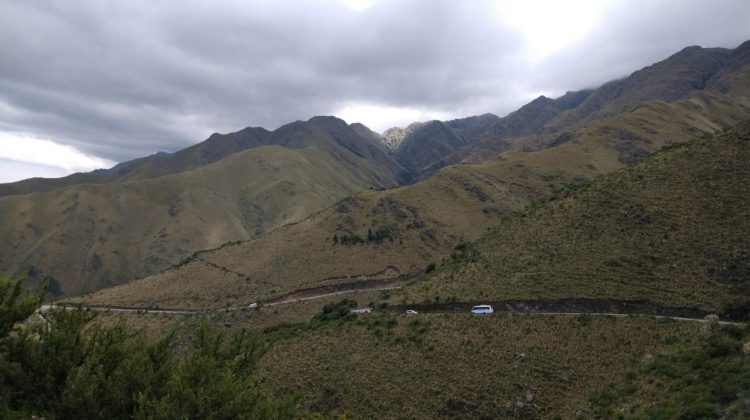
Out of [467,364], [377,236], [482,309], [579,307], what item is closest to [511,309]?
[482,309]

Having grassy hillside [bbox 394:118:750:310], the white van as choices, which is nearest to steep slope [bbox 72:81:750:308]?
grassy hillside [bbox 394:118:750:310]

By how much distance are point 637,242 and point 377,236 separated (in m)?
49.7

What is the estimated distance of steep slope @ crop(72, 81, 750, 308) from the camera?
7675 centimetres

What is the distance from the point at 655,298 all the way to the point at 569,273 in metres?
7.94

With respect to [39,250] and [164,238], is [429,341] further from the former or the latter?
[39,250]

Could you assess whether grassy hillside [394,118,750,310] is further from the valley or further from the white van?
the white van

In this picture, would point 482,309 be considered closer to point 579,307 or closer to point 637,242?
point 579,307

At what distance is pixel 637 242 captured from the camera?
45.5m

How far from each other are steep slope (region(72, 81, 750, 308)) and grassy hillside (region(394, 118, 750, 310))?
80.0 feet

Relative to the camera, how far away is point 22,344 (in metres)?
19.0

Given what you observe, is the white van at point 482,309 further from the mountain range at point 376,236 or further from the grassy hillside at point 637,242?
the mountain range at point 376,236

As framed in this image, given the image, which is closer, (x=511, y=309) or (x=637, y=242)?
(x=511, y=309)

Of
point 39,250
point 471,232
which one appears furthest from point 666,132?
point 39,250

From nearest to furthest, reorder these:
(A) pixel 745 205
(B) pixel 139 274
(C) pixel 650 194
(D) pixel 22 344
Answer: (D) pixel 22 344, (A) pixel 745 205, (C) pixel 650 194, (B) pixel 139 274
